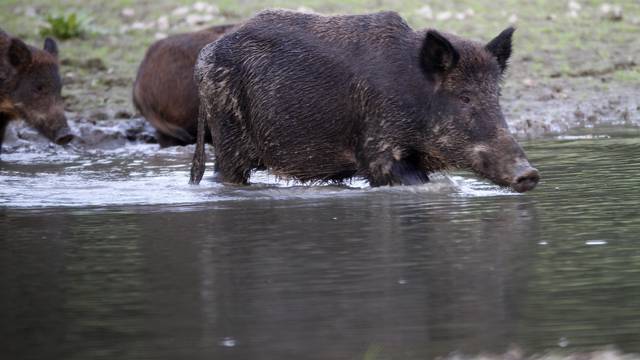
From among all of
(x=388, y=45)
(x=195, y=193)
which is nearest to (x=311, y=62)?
(x=388, y=45)

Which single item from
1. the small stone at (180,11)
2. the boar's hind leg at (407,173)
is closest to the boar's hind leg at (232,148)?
the boar's hind leg at (407,173)

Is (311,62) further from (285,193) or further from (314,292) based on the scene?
(314,292)

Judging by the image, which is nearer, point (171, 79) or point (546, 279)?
point (546, 279)

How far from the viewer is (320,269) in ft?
20.1

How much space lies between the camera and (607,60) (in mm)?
15898

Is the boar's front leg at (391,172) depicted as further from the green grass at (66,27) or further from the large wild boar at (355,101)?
the green grass at (66,27)

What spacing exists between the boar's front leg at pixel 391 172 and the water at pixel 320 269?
0.33 ft

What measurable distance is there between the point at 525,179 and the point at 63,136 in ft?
18.4

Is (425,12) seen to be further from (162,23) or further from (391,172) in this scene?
(391,172)

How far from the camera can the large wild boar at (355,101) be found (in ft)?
29.1

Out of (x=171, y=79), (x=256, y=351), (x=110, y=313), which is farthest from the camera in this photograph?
(x=171, y=79)

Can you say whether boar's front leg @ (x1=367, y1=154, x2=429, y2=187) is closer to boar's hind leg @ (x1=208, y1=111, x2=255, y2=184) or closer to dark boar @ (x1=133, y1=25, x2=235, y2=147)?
boar's hind leg @ (x1=208, y1=111, x2=255, y2=184)

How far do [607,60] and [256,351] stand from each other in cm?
1195

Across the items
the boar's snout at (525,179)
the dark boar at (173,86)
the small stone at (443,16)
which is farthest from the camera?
the small stone at (443,16)
